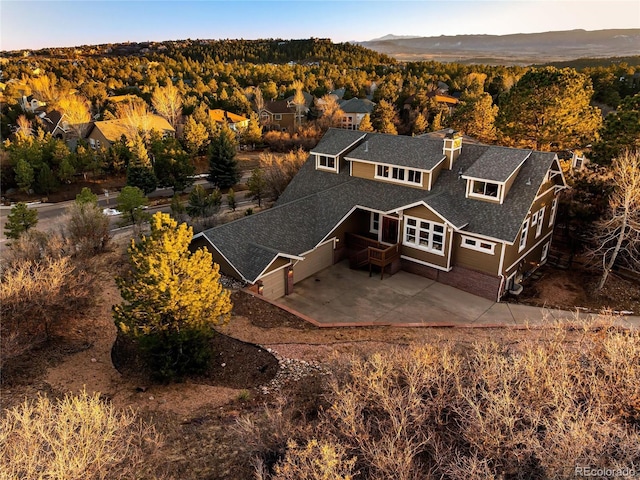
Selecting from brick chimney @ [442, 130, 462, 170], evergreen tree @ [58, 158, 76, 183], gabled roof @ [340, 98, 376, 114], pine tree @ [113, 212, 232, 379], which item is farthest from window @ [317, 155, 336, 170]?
gabled roof @ [340, 98, 376, 114]

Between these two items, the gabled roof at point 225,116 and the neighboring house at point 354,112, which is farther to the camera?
the neighboring house at point 354,112

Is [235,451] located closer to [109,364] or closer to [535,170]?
[109,364]

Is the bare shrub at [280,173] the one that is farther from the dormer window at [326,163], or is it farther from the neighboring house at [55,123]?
the neighboring house at [55,123]

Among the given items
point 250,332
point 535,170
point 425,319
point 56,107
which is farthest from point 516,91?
point 56,107

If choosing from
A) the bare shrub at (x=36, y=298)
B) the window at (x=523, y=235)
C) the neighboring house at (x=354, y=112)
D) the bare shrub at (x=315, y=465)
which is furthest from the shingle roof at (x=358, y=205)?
the neighboring house at (x=354, y=112)

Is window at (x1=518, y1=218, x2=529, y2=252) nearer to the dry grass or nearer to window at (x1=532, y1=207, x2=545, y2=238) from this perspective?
window at (x1=532, y1=207, x2=545, y2=238)

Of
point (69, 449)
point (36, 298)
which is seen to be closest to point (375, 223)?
point (36, 298)
